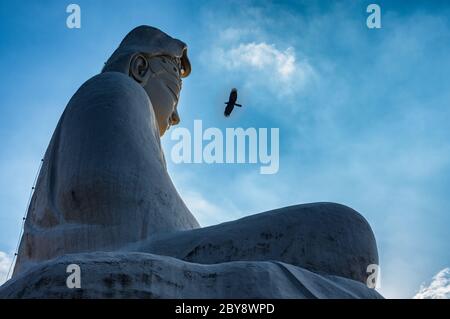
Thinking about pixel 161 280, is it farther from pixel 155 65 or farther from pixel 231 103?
pixel 231 103

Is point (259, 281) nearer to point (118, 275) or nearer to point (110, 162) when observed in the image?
point (118, 275)

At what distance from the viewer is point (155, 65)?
8.02m

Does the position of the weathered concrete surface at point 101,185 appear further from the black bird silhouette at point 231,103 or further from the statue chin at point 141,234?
the black bird silhouette at point 231,103

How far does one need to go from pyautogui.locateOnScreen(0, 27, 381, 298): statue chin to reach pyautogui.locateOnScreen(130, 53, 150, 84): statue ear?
1004 mm

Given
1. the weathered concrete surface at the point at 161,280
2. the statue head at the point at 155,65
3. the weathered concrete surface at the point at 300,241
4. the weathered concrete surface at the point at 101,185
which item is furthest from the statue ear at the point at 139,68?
the weathered concrete surface at the point at 161,280

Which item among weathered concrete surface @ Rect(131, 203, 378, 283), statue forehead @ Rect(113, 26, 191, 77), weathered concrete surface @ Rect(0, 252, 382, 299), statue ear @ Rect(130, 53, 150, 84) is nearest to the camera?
weathered concrete surface @ Rect(0, 252, 382, 299)

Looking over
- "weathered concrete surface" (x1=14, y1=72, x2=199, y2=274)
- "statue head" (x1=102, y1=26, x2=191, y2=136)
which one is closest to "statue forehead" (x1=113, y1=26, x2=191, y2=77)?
"statue head" (x1=102, y1=26, x2=191, y2=136)

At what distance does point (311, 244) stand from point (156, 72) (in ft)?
12.3

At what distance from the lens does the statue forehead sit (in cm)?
805

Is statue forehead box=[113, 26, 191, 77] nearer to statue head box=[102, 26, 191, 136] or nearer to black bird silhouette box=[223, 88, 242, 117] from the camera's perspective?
statue head box=[102, 26, 191, 136]

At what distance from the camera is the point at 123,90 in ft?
21.4
